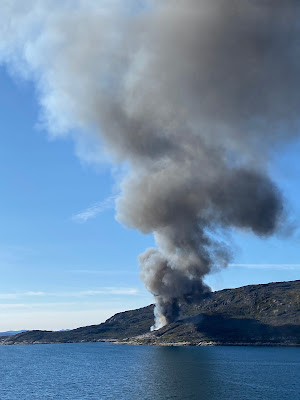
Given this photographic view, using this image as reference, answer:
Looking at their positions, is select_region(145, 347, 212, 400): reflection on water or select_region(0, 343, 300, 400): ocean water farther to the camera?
select_region(145, 347, 212, 400): reflection on water

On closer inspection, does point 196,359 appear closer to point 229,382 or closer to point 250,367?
point 250,367

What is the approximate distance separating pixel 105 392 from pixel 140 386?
11.6 metres

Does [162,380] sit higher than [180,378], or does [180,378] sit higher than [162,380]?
[180,378]

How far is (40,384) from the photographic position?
388 feet

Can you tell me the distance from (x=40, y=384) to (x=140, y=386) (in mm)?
33083

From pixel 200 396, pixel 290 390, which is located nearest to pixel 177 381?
pixel 200 396

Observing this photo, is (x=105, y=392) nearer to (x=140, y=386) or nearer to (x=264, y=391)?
(x=140, y=386)

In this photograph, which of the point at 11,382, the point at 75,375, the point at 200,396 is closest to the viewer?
the point at 200,396

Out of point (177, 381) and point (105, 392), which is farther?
point (177, 381)

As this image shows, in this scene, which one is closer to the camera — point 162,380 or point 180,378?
point 162,380

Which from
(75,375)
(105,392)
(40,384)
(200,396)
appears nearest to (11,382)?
(40,384)

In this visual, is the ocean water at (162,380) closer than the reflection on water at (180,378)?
Yes

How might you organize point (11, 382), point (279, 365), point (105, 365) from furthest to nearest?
point (105, 365) → point (279, 365) → point (11, 382)

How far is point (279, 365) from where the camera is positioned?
14988 cm
